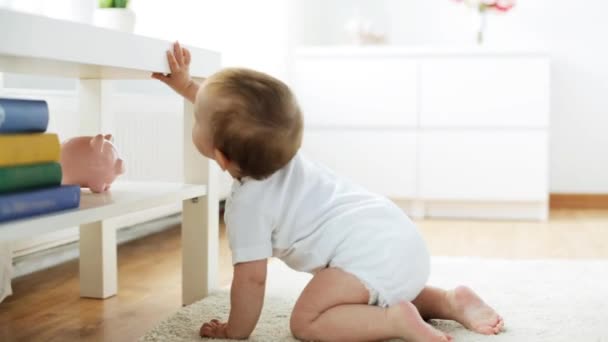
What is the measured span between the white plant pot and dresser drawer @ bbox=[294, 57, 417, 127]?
5.77ft

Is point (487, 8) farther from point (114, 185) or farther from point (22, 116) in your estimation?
point (22, 116)

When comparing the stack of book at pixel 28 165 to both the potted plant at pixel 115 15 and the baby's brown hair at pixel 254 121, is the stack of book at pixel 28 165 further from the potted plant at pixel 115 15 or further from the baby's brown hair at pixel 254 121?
the potted plant at pixel 115 15

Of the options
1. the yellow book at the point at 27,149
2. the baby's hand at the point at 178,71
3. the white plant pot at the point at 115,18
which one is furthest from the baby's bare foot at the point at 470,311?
the white plant pot at the point at 115,18

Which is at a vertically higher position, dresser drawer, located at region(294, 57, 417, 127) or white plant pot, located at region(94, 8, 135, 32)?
white plant pot, located at region(94, 8, 135, 32)

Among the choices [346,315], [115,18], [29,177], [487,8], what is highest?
[487,8]

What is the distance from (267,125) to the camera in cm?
125

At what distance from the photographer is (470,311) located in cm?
145

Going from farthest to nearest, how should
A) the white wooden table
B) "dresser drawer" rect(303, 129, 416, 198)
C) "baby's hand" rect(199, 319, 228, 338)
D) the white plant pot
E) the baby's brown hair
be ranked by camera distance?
"dresser drawer" rect(303, 129, 416, 198)
the white plant pot
"baby's hand" rect(199, 319, 228, 338)
the baby's brown hair
the white wooden table

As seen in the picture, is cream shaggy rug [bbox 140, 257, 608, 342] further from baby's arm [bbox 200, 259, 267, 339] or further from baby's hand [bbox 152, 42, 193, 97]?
baby's hand [bbox 152, 42, 193, 97]

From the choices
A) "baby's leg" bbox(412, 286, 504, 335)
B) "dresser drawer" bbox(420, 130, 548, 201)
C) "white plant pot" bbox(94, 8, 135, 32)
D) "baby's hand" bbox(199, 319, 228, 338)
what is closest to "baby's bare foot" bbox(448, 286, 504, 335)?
"baby's leg" bbox(412, 286, 504, 335)

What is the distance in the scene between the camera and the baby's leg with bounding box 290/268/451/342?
130 cm

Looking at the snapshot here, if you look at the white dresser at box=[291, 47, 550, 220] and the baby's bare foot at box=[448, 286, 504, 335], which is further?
the white dresser at box=[291, 47, 550, 220]

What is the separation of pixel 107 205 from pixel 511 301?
33.8 inches

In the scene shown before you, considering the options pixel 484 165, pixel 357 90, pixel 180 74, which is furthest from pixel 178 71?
pixel 484 165
